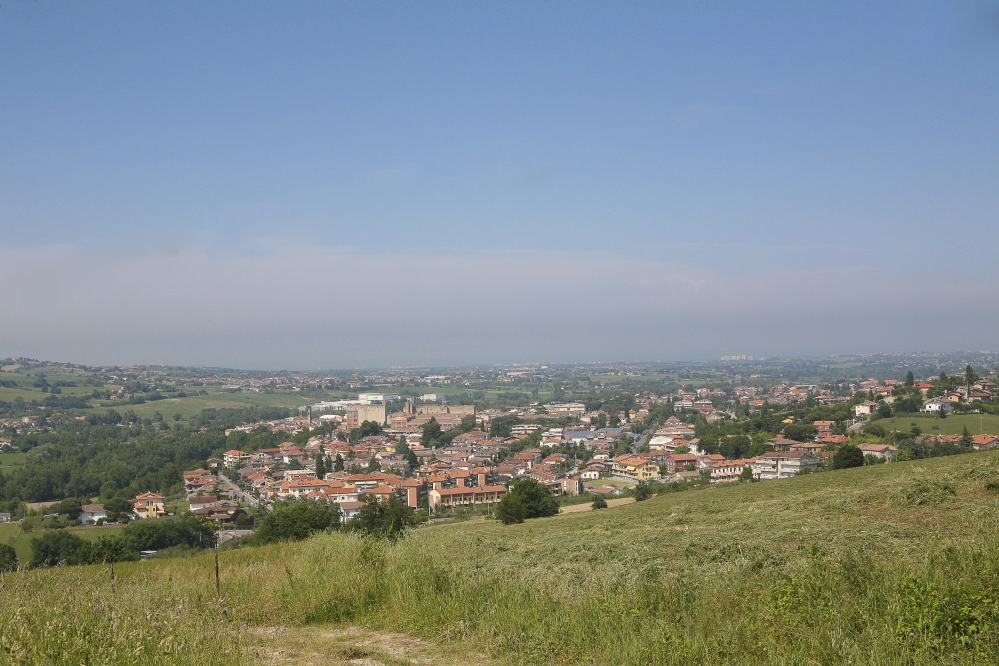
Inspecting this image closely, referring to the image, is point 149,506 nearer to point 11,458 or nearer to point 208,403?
point 11,458

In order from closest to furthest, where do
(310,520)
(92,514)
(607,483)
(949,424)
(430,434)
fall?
(310,520)
(949,424)
(92,514)
(607,483)
(430,434)

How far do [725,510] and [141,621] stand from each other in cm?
907

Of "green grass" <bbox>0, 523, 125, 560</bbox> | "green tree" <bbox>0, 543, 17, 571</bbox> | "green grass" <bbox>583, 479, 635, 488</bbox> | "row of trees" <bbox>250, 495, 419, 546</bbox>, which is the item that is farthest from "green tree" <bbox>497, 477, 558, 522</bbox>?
"green grass" <bbox>583, 479, 635, 488</bbox>

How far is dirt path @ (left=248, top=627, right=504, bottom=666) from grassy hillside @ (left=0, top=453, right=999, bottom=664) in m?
0.03

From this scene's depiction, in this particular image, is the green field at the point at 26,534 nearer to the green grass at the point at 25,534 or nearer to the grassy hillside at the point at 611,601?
the green grass at the point at 25,534

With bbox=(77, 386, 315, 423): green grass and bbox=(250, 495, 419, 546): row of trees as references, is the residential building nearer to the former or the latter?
bbox=(250, 495, 419, 546): row of trees

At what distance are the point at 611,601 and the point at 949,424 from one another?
147ft

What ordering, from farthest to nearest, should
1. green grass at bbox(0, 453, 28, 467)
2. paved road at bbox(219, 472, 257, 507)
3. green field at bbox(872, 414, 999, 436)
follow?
1. green grass at bbox(0, 453, 28, 467)
2. paved road at bbox(219, 472, 257, 507)
3. green field at bbox(872, 414, 999, 436)

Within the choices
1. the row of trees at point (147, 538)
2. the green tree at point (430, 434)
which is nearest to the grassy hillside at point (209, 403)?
the green tree at point (430, 434)

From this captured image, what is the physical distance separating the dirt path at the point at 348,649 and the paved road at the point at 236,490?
42485 millimetres

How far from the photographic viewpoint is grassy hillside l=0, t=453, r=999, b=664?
3338mm

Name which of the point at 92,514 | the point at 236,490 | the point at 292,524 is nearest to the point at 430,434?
the point at 236,490

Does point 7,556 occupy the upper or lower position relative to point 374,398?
upper

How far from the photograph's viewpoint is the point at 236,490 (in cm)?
5031
